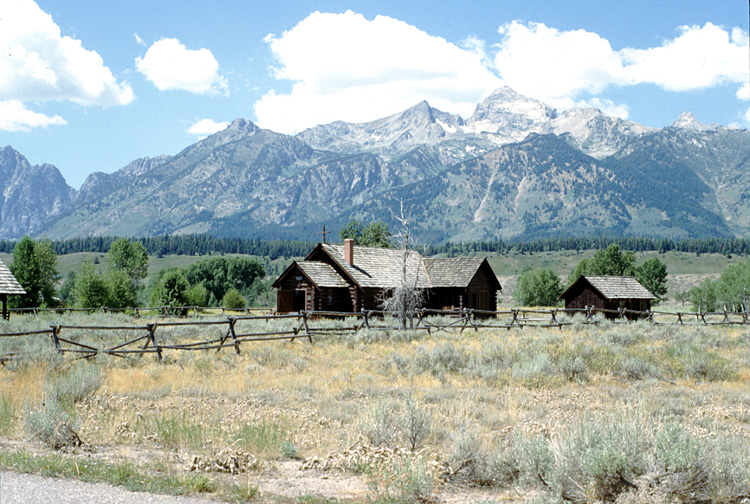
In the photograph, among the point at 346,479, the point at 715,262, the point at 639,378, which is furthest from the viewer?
the point at 715,262

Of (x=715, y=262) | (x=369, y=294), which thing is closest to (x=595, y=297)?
(x=369, y=294)

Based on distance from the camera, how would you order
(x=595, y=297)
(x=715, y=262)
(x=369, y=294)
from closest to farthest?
1. (x=369, y=294)
2. (x=595, y=297)
3. (x=715, y=262)

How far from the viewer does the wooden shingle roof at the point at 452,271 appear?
1716 inches

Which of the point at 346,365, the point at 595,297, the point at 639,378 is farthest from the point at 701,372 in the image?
the point at 595,297

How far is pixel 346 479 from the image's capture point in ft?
24.5

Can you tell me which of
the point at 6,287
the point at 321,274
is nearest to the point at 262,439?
the point at 6,287

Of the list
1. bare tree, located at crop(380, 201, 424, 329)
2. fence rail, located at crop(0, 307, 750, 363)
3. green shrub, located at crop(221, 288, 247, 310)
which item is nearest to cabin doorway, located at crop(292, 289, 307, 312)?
fence rail, located at crop(0, 307, 750, 363)

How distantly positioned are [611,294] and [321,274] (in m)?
25.2

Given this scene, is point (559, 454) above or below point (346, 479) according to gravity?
above

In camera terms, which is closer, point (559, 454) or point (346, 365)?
point (559, 454)

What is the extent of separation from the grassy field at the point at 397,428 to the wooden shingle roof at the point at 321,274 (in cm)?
2274

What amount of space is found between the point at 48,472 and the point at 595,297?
5002 centimetres

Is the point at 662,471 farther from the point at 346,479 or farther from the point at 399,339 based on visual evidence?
the point at 399,339

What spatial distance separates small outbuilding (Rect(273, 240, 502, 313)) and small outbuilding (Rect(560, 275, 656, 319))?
9.45 m
